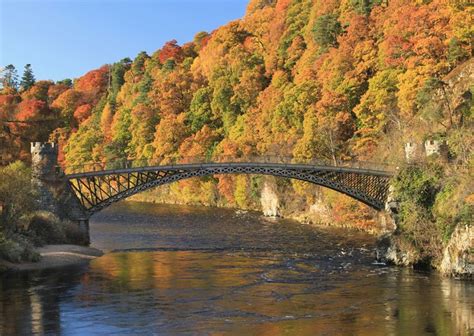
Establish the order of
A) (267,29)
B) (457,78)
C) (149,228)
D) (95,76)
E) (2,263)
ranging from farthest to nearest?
(95,76) < (267,29) < (149,228) < (457,78) < (2,263)

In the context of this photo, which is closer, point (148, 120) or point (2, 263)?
point (2, 263)

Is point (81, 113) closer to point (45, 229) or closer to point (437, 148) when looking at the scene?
point (45, 229)

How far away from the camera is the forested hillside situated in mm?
76062

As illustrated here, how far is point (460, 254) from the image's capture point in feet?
147

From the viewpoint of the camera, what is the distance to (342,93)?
8781 centimetres

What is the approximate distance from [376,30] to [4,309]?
234 feet

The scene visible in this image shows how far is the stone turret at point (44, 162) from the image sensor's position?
63.4 m

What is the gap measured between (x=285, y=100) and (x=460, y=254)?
53706 mm

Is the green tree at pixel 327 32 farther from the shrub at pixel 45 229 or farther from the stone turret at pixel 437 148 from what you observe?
the shrub at pixel 45 229

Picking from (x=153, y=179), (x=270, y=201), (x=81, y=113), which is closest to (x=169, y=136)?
(x=270, y=201)

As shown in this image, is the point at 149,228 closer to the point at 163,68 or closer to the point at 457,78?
the point at 457,78

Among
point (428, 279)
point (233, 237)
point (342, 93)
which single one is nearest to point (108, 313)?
point (428, 279)

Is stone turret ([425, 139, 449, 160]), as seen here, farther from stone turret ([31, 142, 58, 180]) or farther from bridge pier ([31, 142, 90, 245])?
stone turret ([31, 142, 58, 180])

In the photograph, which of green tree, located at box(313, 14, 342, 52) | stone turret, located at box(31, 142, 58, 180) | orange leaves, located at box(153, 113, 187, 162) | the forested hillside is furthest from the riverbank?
orange leaves, located at box(153, 113, 187, 162)
